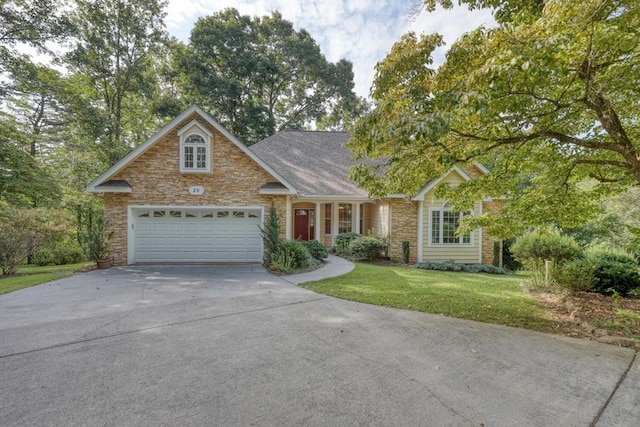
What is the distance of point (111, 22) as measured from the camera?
1959 cm

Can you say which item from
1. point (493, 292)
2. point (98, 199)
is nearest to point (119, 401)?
point (493, 292)

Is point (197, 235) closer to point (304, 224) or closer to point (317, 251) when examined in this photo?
point (317, 251)

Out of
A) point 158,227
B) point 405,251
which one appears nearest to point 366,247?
point 405,251

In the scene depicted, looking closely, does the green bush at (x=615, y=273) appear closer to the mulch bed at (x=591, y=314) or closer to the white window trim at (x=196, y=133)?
the mulch bed at (x=591, y=314)

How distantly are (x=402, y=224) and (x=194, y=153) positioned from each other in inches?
381

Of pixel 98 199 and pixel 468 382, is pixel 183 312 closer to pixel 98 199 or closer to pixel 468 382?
pixel 468 382

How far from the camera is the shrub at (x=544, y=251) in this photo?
29.3 feet

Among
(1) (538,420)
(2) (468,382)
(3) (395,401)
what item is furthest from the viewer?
(2) (468,382)

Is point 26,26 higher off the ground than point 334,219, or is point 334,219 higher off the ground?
point 26,26

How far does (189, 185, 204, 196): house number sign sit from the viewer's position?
1163 centimetres

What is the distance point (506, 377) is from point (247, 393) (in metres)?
3.01

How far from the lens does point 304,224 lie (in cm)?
1639

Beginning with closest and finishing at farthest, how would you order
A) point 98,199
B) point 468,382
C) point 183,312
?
1. point 468,382
2. point 183,312
3. point 98,199

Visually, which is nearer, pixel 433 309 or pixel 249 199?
pixel 433 309
